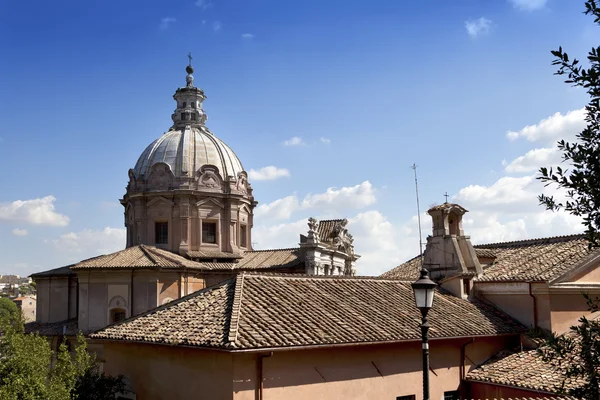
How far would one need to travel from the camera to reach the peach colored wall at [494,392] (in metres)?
16.9

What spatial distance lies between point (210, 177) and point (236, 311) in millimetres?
24351

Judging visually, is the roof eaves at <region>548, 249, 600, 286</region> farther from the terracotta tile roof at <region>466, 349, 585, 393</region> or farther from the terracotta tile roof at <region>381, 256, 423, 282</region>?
the terracotta tile roof at <region>381, 256, 423, 282</region>

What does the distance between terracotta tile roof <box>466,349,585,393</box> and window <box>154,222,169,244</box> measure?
23822 millimetres

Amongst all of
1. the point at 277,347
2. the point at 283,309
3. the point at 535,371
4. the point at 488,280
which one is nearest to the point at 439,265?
the point at 488,280

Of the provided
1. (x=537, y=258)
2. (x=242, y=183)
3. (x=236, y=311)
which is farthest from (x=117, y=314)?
(x=537, y=258)

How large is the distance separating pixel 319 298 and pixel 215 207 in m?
21.5

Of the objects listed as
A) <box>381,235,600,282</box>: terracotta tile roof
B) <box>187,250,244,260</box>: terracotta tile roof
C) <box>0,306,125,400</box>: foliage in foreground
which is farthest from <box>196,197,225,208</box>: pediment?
<box>0,306,125,400</box>: foliage in foreground

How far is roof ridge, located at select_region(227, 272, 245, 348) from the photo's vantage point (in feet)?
45.4

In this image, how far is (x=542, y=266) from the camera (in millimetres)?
22172

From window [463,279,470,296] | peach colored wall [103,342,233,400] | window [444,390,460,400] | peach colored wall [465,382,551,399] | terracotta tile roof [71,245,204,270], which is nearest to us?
peach colored wall [103,342,233,400]

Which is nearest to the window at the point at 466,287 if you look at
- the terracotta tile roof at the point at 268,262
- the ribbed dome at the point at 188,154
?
the terracotta tile roof at the point at 268,262

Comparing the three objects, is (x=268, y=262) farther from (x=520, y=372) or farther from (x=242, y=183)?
(x=520, y=372)

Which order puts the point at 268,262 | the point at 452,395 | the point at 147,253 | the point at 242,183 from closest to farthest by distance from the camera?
the point at 452,395
the point at 147,253
the point at 268,262
the point at 242,183

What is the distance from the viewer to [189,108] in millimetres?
44281
